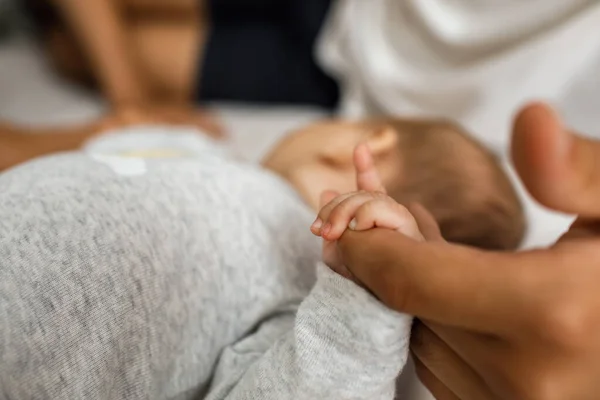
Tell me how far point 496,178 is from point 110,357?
1.45ft

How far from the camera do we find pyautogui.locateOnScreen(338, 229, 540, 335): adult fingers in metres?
0.37

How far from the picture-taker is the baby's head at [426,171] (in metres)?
0.71

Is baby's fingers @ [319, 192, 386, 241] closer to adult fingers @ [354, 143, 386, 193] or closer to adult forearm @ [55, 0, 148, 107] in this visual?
adult fingers @ [354, 143, 386, 193]

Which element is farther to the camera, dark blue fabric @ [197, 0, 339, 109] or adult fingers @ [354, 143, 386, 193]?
dark blue fabric @ [197, 0, 339, 109]

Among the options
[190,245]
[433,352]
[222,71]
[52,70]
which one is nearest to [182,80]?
[222,71]

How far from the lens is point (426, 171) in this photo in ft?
2.48

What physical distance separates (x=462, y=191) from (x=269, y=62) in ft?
1.88

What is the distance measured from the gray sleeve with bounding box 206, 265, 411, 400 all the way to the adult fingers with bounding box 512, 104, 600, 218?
0.12m

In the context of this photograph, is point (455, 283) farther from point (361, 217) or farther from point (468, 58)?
point (468, 58)

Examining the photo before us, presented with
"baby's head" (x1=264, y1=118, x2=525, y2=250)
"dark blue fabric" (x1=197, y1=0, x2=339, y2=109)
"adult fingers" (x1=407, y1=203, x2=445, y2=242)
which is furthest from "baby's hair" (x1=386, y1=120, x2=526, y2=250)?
"dark blue fabric" (x1=197, y1=0, x2=339, y2=109)

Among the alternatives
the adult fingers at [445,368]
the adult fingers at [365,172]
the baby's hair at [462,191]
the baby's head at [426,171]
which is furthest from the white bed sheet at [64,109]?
the adult fingers at [445,368]

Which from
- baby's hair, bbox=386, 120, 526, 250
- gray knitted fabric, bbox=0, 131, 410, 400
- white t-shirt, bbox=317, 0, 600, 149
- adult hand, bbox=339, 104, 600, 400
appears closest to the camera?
adult hand, bbox=339, 104, 600, 400

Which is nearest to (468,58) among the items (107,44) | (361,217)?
(107,44)

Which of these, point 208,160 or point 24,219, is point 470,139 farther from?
point 24,219
